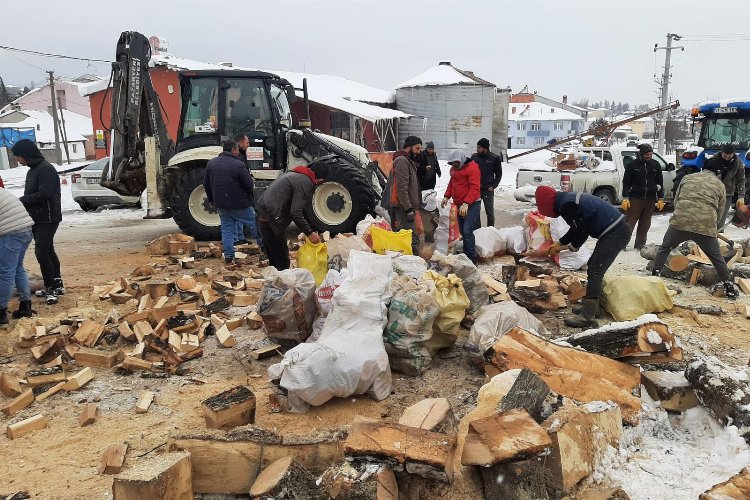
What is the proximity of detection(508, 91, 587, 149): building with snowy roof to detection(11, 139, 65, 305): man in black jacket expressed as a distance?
5335 cm

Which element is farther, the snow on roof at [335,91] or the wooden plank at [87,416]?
the snow on roof at [335,91]

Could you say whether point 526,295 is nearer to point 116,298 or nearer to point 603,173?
point 116,298

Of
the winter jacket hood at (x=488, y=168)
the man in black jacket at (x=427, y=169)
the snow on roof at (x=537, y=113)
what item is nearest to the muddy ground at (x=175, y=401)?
the winter jacket hood at (x=488, y=168)

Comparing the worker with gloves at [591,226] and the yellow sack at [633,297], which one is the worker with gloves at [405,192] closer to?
the worker with gloves at [591,226]

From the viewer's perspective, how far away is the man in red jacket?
7.07 metres

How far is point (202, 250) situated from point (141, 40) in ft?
11.9

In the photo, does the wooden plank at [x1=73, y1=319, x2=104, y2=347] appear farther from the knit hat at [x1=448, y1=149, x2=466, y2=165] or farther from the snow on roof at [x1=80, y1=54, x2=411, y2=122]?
the snow on roof at [x1=80, y1=54, x2=411, y2=122]

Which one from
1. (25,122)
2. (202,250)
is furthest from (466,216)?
(25,122)

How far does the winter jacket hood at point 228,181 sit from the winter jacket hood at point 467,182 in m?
2.74

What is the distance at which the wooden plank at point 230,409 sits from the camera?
10.6 feet

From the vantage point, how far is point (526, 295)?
5562 millimetres

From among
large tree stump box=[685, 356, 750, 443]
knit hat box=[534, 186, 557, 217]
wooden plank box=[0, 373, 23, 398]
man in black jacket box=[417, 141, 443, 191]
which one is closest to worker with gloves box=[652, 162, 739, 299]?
knit hat box=[534, 186, 557, 217]

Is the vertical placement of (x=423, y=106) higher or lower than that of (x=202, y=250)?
higher

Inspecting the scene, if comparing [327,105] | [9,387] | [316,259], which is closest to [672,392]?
[316,259]
